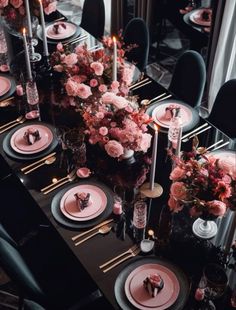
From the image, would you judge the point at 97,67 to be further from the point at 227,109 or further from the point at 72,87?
the point at 227,109

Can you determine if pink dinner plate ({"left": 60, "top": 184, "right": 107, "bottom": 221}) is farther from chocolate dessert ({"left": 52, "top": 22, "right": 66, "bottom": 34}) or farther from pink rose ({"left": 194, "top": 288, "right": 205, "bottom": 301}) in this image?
chocolate dessert ({"left": 52, "top": 22, "right": 66, "bottom": 34})

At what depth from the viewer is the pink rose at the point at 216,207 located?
83.9 inches

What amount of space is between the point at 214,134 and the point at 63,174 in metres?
0.89

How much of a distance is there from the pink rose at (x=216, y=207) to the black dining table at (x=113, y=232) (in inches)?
9.1

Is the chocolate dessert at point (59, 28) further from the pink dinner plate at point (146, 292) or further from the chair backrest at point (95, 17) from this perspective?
the pink dinner plate at point (146, 292)

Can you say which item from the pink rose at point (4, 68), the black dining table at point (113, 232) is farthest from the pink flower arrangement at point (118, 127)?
the pink rose at point (4, 68)

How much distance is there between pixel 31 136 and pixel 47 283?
2.70 feet

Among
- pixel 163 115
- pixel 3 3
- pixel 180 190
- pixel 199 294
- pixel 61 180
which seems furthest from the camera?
pixel 3 3

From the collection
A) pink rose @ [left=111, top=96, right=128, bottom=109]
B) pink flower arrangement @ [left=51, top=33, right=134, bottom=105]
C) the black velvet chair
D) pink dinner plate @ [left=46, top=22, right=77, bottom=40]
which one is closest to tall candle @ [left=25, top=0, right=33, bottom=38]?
pink dinner plate @ [left=46, top=22, right=77, bottom=40]

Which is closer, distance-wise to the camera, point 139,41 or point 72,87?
point 72,87

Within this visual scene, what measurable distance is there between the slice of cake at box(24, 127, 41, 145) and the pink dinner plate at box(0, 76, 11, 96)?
50 centimetres

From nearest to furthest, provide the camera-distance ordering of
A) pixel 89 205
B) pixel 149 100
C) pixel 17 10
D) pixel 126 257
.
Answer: pixel 126 257
pixel 89 205
pixel 149 100
pixel 17 10

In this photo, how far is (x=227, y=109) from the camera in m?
3.20

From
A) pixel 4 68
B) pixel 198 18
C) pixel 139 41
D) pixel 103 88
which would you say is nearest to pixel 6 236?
pixel 103 88
